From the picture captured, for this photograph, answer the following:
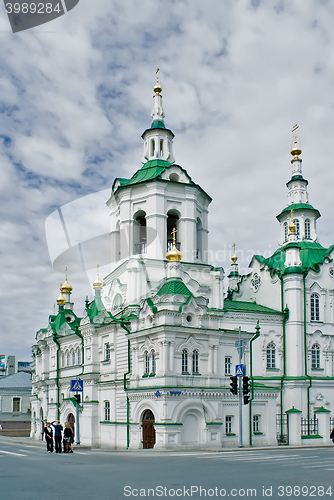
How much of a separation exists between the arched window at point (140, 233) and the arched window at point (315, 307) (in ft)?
42.2

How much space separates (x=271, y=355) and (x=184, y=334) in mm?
11266

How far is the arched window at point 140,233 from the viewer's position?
39.0 metres

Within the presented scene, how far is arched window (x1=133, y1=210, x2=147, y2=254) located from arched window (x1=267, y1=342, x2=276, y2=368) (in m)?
11.0

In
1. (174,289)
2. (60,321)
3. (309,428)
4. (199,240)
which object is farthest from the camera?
(60,321)

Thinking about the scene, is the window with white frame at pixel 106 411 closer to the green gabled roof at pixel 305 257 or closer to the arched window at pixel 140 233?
the arched window at pixel 140 233

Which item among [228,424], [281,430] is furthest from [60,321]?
[281,430]

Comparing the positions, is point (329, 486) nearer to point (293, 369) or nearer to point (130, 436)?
point (130, 436)

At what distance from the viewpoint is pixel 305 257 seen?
144 ft

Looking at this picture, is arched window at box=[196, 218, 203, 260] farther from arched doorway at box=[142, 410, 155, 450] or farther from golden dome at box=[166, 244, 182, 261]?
arched doorway at box=[142, 410, 155, 450]

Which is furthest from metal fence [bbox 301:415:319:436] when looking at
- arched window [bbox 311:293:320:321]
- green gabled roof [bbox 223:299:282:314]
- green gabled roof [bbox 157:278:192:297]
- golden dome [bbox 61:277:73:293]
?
golden dome [bbox 61:277:73:293]

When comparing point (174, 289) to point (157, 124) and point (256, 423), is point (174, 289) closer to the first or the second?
point (256, 423)

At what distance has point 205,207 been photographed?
41438 mm

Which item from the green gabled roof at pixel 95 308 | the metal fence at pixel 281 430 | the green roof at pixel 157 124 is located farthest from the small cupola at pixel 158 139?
the metal fence at pixel 281 430

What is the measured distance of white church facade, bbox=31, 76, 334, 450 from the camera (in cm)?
3117
